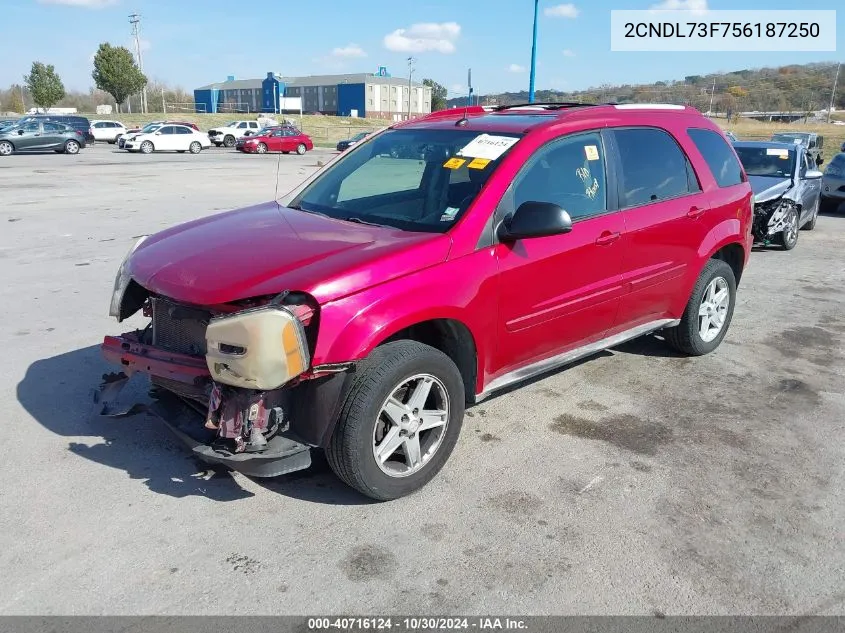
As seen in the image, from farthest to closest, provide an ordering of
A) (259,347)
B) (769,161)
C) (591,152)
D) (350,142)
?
1. (769,161)
2. (350,142)
3. (591,152)
4. (259,347)

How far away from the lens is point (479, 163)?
4.07 metres

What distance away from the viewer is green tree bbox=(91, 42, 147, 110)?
67438 millimetres

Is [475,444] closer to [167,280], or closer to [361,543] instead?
[361,543]

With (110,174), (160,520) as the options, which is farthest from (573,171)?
(110,174)

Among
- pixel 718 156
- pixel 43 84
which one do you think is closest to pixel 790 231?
pixel 718 156

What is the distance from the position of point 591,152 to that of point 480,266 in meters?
1.31

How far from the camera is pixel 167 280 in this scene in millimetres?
3496

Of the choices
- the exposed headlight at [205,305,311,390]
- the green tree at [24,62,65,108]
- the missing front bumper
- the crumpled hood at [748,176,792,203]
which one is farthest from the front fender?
the green tree at [24,62,65,108]

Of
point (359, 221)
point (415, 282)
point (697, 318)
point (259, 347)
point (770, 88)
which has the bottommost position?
point (697, 318)

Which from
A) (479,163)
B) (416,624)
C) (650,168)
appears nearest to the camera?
(416,624)

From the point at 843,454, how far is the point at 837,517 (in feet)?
2.66

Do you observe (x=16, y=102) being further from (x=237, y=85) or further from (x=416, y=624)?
(x=416, y=624)

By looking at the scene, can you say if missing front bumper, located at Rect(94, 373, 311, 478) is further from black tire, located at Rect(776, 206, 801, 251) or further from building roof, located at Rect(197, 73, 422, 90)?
building roof, located at Rect(197, 73, 422, 90)

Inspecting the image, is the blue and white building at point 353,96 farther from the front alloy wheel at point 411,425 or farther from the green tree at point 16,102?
the front alloy wheel at point 411,425
